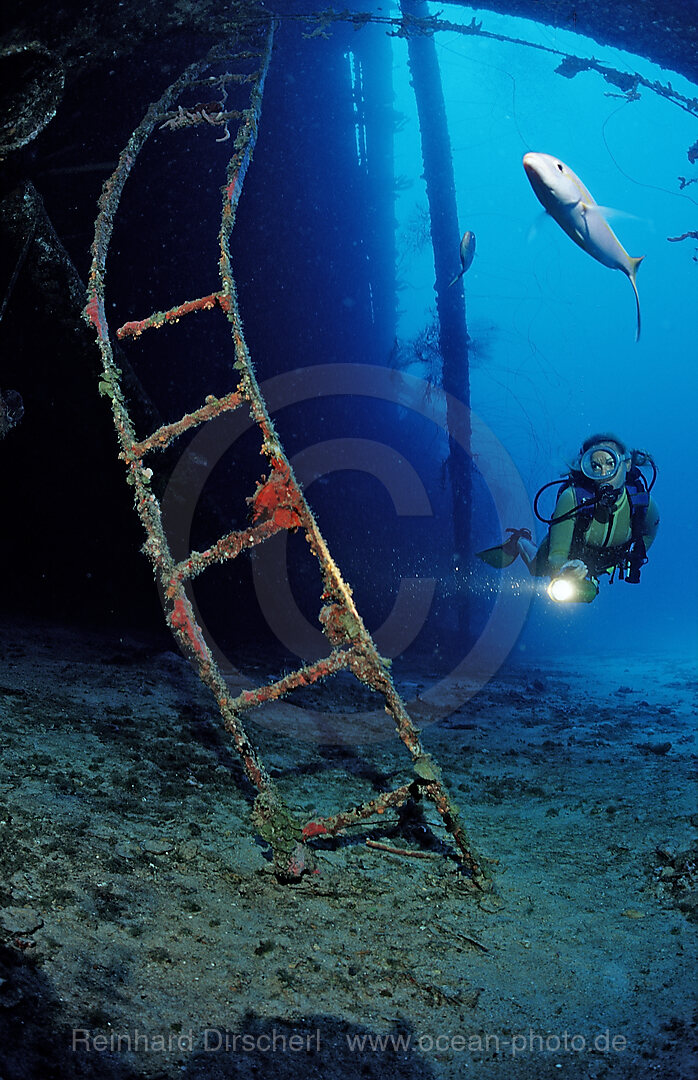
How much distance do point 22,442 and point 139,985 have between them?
5866mm

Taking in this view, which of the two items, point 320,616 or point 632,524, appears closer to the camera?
point 320,616

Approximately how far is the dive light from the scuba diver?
0.08 feet

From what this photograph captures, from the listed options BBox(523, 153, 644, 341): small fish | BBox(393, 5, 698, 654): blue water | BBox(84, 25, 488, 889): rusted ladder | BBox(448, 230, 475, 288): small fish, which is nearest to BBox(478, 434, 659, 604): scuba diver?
BBox(523, 153, 644, 341): small fish

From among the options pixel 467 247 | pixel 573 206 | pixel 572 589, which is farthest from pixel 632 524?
pixel 467 247

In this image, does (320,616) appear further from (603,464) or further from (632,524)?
(632,524)

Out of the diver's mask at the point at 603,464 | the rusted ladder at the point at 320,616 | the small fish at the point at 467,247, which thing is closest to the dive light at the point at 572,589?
the diver's mask at the point at 603,464

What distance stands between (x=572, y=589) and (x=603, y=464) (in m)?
1.27

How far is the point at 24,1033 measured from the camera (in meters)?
1.50

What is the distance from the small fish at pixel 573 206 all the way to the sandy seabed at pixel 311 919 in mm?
3818

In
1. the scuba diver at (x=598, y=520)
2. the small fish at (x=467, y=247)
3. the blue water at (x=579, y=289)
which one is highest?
the blue water at (x=579, y=289)

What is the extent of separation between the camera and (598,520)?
16.6ft

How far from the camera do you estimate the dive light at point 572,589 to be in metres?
4.47

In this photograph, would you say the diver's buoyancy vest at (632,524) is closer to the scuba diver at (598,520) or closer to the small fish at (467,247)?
the scuba diver at (598,520)

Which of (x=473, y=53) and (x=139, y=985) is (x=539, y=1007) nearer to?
(x=139, y=985)
